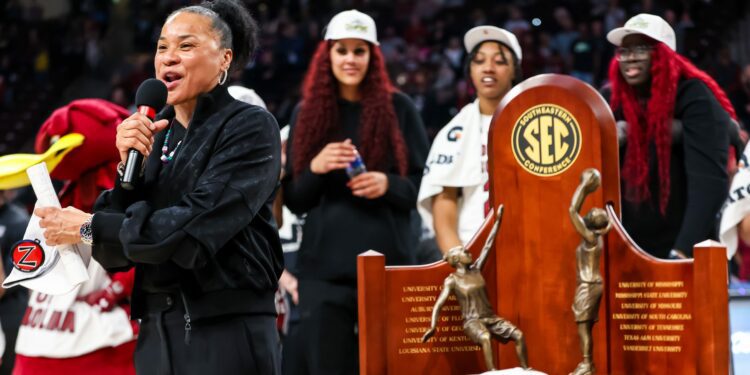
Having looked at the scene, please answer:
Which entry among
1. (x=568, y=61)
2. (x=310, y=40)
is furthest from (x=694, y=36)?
(x=310, y=40)

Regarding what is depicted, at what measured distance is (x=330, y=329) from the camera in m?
4.50

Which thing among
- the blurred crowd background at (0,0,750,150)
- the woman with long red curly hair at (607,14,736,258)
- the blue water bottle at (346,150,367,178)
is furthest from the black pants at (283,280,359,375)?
the blurred crowd background at (0,0,750,150)

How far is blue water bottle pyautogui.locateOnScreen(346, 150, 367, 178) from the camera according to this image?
14.5 ft

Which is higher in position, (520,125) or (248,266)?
(520,125)

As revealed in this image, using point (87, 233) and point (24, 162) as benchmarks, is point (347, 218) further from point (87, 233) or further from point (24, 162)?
point (87, 233)

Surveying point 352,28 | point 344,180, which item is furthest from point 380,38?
point 344,180

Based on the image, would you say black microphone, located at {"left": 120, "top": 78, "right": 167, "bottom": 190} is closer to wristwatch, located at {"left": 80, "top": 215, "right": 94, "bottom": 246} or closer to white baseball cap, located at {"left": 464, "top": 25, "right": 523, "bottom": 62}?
wristwatch, located at {"left": 80, "top": 215, "right": 94, "bottom": 246}

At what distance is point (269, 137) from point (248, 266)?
33 centimetres

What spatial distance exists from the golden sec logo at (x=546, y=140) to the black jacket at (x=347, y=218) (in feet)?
5.89

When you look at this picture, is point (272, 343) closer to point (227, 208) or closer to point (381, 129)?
point (227, 208)

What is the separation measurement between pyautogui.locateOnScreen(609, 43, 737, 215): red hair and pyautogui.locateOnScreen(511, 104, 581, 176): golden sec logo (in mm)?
1372

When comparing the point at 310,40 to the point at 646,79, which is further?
the point at 310,40

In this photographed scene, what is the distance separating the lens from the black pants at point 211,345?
2922 millimetres

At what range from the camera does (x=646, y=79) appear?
4141 millimetres
